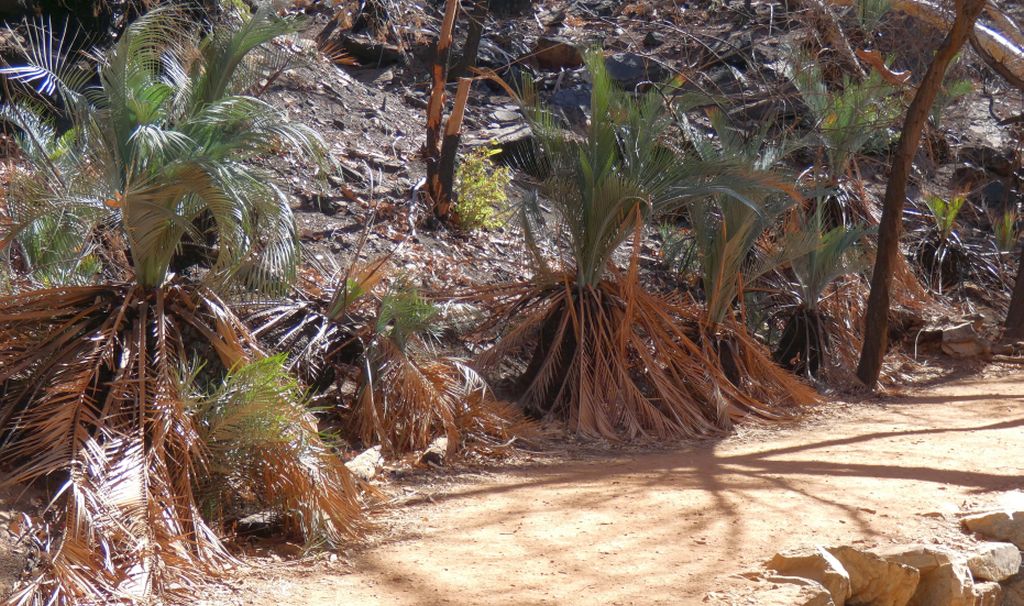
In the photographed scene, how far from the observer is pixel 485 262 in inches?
448

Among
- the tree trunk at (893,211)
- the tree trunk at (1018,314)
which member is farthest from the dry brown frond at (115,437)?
the tree trunk at (1018,314)

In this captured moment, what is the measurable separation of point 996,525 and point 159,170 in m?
4.97

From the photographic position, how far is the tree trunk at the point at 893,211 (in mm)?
Answer: 9586

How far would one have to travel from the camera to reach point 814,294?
10453 mm

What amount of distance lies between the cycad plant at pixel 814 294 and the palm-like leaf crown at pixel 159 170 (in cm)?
594

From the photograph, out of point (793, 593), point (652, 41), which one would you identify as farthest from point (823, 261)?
point (652, 41)

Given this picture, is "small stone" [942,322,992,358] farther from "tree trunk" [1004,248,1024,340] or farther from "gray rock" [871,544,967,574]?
"gray rock" [871,544,967,574]

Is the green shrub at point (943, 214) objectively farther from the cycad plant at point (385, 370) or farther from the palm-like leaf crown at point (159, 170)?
the palm-like leaf crown at point (159, 170)

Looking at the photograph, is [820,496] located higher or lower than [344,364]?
lower

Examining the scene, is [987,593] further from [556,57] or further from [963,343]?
[556,57]

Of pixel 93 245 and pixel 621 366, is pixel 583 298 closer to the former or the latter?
pixel 621 366

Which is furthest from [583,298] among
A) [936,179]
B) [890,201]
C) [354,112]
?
[936,179]

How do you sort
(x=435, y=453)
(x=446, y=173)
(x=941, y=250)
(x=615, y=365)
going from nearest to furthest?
(x=435, y=453) → (x=615, y=365) → (x=446, y=173) → (x=941, y=250)

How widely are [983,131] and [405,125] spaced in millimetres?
10165
